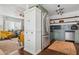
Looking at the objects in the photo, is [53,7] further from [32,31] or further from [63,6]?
[32,31]

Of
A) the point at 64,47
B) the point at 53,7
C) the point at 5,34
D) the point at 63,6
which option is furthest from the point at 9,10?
the point at 64,47

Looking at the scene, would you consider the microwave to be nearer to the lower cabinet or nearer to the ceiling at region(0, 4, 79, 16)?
the lower cabinet

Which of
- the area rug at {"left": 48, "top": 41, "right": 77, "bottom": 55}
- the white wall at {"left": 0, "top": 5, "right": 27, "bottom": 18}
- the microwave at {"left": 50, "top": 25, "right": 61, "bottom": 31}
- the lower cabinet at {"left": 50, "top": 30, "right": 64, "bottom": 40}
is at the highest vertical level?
the white wall at {"left": 0, "top": 5, "right": 27, "bottom": 18}

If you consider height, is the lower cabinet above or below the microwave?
below

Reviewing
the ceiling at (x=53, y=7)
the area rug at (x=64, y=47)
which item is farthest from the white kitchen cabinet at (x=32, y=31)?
the area rug at (x=64, y=47)

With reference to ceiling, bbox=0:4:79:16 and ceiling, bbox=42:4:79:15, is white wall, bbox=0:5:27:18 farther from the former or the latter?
ceiling, bbox=42:4:79:15

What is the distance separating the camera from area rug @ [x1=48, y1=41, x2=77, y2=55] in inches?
51.7

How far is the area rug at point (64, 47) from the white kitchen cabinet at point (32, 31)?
25 centimetres

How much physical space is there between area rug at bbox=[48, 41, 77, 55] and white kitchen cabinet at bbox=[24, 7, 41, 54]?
0.25 m

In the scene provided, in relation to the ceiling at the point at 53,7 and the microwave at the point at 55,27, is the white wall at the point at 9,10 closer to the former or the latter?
the ceiling at the point at 53,7

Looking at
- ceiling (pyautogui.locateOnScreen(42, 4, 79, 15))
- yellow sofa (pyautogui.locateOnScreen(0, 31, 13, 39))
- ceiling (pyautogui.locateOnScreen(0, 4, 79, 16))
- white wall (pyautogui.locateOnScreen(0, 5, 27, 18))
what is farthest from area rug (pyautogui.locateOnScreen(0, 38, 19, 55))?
ceiling (pyautogui.locateOnScreen(42, 4, 79, 15))

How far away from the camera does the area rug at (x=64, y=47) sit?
51.7 inches
